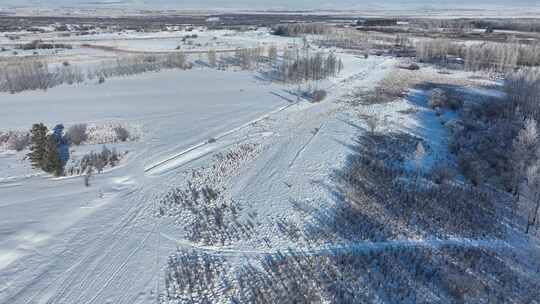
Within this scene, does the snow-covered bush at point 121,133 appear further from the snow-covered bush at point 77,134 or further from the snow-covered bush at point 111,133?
the snow-covered bush at point 77,134

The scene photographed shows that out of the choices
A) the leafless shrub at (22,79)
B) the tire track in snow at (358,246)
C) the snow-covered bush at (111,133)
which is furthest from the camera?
the leafless shrub at (22,79)

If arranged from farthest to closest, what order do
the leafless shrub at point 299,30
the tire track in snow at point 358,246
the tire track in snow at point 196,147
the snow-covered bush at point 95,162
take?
the leafless shrub at point 299,30 < the tire track in snow at point 196,147 < the snow-covered bush at point 95,162 < the tire track in snow at point 358,246

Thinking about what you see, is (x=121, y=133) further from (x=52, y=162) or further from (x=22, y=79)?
(x=22, y=79)

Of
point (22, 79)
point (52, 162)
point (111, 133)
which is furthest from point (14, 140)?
point (22, 79)

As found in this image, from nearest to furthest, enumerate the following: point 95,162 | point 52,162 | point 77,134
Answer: point 52,162 → point 95,162 → point 77,134

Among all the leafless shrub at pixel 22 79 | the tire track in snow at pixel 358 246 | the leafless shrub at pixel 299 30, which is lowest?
the tire track in snow at pixel 358 246

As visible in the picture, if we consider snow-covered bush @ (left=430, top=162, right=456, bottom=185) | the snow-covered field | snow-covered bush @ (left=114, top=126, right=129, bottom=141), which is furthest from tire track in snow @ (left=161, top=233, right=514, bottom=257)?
snow-covered bush @ (left=114, top=126, right=129, bottom=141)

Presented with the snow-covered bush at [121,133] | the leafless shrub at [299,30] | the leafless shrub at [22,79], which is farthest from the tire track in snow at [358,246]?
the leafless shrub at [299,30]

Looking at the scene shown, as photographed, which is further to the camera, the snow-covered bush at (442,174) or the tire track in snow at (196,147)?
the tire track in snow at (196,147)

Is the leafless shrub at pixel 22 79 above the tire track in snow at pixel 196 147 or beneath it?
above

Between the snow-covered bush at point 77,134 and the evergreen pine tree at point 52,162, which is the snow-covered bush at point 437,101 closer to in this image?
the snow-covered bush at point 77,134
